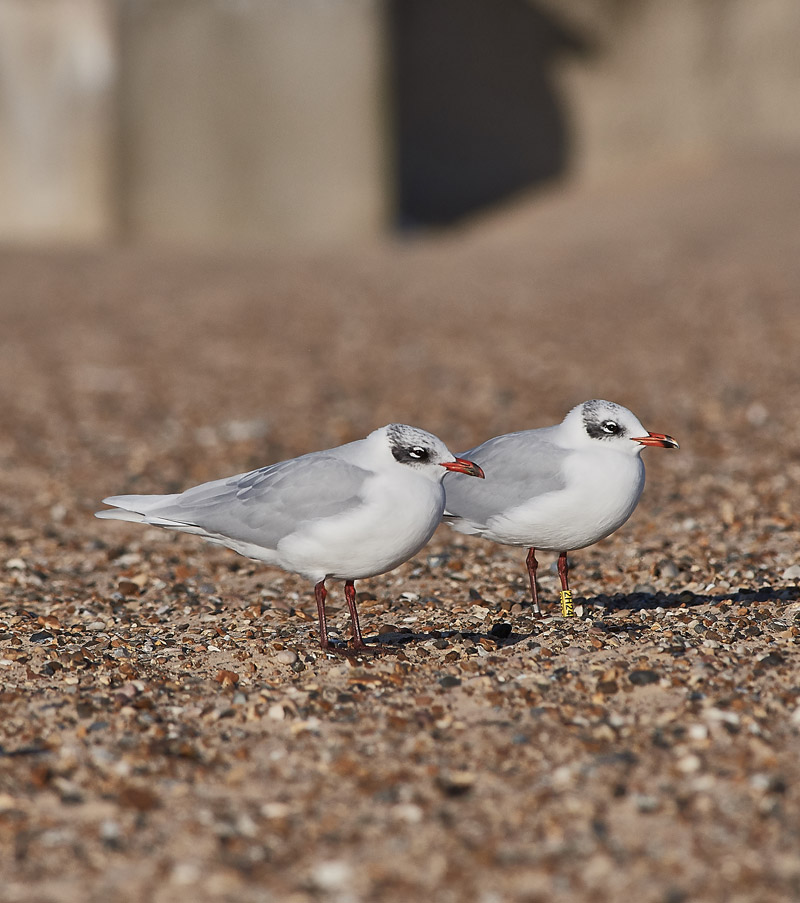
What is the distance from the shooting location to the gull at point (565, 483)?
4406mm

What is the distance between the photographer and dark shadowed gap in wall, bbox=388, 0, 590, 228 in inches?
989

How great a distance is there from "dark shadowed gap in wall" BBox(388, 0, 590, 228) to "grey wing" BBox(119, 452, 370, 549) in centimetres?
2101

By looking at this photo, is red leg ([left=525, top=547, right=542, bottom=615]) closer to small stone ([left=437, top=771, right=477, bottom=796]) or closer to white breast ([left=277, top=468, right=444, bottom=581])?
white breast ([left=277, top=468, right=444, bottom=581])

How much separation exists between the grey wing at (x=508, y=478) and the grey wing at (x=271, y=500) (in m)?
0.62

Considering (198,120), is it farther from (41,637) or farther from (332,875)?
(332,875)

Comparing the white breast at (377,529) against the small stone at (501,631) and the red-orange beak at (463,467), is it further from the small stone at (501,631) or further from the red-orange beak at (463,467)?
the small stone at (501,631)

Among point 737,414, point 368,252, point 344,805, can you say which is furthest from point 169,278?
point 344,805

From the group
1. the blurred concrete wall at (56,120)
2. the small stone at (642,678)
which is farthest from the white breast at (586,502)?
the blurred concrete wall at (56,120)

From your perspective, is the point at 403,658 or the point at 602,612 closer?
the point at 403,658

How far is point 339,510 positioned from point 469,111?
904 inches

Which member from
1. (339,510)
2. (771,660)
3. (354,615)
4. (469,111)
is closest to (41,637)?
(354,615)

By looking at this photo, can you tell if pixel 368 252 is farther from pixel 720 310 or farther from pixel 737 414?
pixel 737 414

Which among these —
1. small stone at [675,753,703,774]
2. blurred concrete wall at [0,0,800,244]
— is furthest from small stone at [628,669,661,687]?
blurred concrete wall at [0,0,800,244]

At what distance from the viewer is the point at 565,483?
444 cm
